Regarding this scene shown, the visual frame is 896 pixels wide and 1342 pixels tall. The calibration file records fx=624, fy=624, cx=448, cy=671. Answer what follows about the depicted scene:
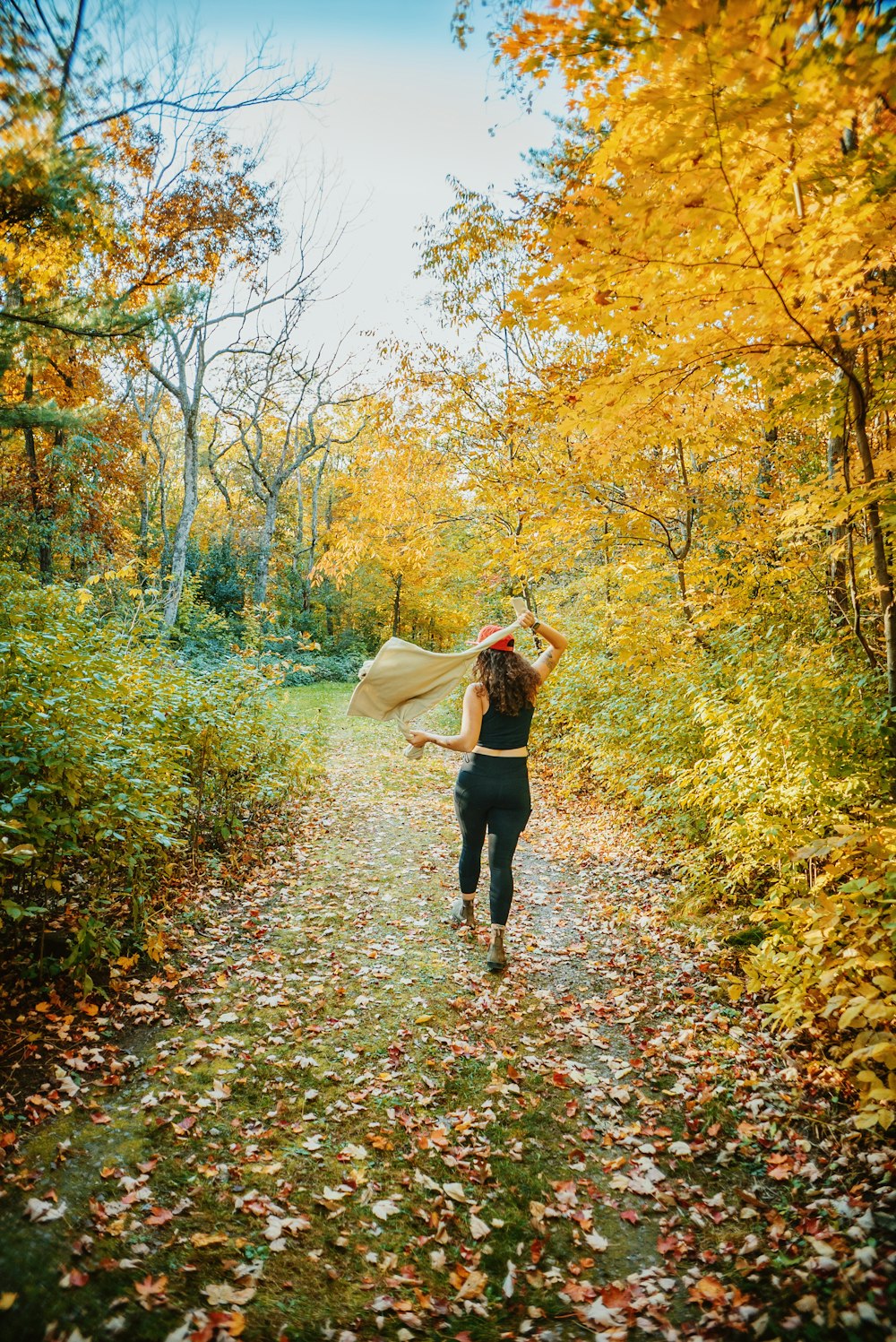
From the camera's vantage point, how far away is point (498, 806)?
15.6 feet

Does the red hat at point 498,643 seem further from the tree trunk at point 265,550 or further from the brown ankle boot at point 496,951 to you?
the tree trunk at point 265,550

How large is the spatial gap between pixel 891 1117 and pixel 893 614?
3.28 m

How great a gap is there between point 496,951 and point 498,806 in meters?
1.24

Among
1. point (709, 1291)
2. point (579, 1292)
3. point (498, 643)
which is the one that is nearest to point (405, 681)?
point (498, 643)

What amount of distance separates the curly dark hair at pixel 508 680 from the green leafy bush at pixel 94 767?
2487mm

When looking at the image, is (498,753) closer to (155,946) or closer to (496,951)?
(496,951)

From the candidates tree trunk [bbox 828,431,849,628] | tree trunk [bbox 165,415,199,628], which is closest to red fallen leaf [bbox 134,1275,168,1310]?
tree trunk [bbox 828,431,849,628]

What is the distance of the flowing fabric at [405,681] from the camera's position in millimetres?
5328

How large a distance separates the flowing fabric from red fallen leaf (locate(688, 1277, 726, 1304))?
3487 millimetres

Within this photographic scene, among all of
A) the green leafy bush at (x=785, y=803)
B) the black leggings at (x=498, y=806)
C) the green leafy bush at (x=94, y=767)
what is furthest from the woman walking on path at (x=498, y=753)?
the green leafy bush at (x=94, y=767)

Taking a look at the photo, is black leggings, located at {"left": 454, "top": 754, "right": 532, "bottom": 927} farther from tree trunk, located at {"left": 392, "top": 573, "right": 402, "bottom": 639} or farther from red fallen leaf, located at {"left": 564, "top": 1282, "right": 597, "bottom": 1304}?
tree trunk, located at {"left": 392, "top": 573, "right": 402, "bottom": 639}

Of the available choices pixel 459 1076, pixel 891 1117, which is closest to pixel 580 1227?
pixel 459 1076

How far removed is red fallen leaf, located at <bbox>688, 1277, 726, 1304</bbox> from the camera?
2434 millimetres

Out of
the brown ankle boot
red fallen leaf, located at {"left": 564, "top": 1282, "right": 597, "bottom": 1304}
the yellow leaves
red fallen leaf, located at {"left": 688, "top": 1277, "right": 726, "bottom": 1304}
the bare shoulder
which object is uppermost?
the bare shoulder
